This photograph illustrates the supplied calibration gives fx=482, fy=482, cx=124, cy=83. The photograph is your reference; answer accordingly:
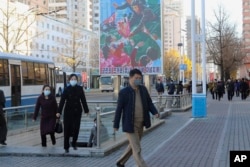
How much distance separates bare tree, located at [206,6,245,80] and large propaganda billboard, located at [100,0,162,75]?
35.0 metres

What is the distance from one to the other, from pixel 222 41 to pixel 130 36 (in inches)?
1495

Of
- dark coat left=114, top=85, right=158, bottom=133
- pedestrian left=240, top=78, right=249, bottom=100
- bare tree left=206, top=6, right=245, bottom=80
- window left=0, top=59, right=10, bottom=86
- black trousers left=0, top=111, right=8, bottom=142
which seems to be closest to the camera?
dark coat left=114, top=85, right=158, bottom=133

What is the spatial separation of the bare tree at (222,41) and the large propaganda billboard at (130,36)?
34966 millimetres

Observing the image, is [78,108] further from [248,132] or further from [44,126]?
[248,132]

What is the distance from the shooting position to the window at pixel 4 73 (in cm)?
2227

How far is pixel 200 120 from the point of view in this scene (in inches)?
824

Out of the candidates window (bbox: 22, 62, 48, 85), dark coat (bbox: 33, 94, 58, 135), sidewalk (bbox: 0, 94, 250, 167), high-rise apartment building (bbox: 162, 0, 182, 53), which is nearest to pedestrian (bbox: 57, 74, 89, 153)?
sidewalk (bbox: 0, 94, 250, 167)

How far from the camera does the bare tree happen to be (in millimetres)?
57250

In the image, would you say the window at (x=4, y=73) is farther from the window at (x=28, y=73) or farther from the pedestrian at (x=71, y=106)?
the pedestrian at (x=71, y=106)

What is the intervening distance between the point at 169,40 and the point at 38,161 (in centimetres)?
12285

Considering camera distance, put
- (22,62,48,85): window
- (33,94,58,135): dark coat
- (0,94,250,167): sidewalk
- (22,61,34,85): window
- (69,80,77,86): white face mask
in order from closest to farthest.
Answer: (0,94,250,167): sidewalk → (69,80,77,86): white face mask → (33,94,58,135): dark coat → (22,61,34,85): window → (22,62,48,85): window

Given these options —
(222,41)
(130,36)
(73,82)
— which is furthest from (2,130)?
(222,41)

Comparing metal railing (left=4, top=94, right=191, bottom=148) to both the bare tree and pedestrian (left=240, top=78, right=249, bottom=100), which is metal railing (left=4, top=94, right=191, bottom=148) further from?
the bare tree

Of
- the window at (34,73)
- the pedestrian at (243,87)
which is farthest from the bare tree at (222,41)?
the window at (34,73)
